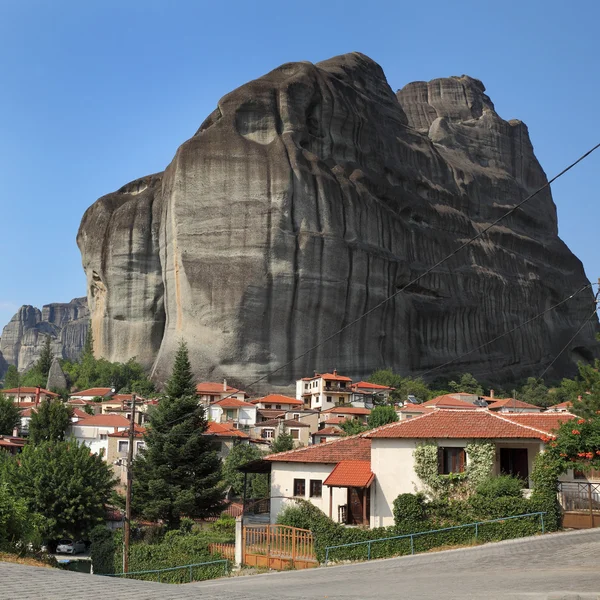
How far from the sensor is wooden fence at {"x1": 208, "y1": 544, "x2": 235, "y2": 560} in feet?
77.6

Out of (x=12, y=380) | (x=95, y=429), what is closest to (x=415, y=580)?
(x=95, y=429)

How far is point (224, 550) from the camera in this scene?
78.5 feet

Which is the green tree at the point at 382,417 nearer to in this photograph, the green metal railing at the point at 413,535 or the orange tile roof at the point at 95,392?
the green metal railing at the point at 413,535

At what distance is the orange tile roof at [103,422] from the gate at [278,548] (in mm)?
33536

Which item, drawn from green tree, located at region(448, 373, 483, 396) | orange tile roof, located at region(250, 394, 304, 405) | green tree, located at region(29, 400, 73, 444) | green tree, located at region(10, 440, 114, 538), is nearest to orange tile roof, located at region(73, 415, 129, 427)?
green tree, located at region(29, 400, 73, 444)

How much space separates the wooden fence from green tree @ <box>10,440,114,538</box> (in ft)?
33.3

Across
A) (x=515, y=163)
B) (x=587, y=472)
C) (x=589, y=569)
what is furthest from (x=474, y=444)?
(x=515, y=163)

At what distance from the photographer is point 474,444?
2359cm

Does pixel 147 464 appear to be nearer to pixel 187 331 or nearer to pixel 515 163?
pixel 187 331

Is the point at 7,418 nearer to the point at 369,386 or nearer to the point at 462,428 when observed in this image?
the point at 369,386

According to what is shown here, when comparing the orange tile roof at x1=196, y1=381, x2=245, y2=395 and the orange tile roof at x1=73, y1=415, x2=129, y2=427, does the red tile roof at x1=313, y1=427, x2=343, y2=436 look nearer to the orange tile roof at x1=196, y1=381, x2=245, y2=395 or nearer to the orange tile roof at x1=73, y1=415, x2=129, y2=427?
the orange tile roof at x1=196, y1=381, x2=245, y2=395

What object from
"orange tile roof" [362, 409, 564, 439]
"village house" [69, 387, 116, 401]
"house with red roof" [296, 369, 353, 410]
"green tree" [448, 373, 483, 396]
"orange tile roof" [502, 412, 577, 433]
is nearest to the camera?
"orange tile roof" [362, 409, 564, 439]

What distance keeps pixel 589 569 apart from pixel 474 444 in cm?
849

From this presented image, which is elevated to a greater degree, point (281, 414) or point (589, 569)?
point (281, 414)
